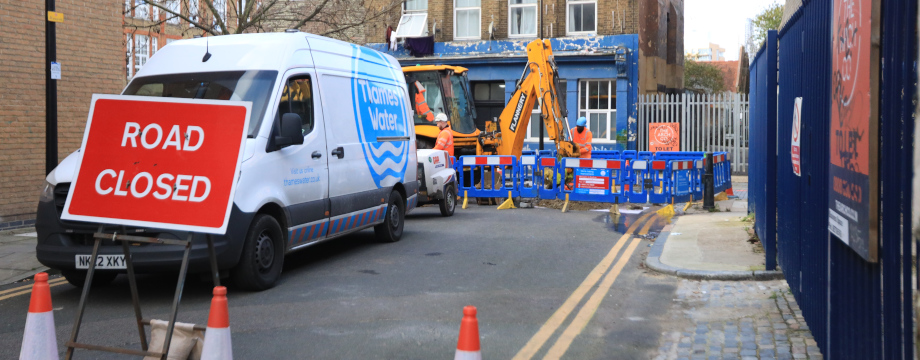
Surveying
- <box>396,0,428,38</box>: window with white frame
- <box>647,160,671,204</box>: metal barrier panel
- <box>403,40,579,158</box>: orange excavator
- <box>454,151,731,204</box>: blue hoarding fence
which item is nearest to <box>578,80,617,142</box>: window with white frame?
<box>396,0,428,38</box>: window with white frame

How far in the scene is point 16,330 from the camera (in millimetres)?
6414

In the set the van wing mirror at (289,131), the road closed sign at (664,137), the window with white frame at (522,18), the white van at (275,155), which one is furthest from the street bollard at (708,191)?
the window with white frame at (522,18)

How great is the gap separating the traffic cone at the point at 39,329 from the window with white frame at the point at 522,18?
2520 cm

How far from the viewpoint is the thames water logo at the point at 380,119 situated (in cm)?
1013

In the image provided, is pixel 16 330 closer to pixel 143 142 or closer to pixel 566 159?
pixel 143 142

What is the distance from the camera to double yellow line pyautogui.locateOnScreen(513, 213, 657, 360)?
19.4 feet

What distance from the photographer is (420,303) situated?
24.2ft

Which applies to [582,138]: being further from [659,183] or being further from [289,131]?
[289,131]

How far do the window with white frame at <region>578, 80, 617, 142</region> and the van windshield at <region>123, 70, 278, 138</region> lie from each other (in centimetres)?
2126

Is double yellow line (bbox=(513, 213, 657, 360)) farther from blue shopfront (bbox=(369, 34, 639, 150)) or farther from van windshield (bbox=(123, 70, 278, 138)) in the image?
blue shopfront (bbox=(369, 34, 639, 150))

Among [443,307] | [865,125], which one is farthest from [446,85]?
[865,125]

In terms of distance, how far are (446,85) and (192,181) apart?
1569 cm

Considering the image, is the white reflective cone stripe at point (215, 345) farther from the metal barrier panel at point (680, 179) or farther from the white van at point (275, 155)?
the metal barrier panel at point (680, 179)

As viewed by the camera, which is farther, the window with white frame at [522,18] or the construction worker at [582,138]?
the window with white frame at [522,18]
